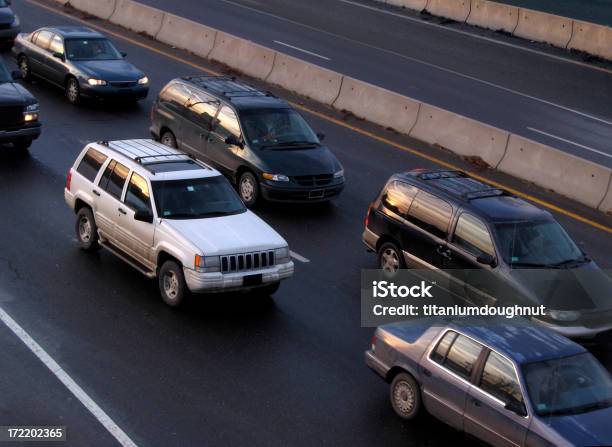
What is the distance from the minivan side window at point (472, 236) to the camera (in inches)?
537

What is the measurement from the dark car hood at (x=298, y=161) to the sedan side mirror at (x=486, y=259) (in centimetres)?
505

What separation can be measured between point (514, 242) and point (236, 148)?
258 inches

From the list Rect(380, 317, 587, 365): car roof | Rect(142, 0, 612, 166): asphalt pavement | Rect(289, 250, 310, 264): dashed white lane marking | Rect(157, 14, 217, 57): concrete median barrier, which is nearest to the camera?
Rect(380, 317, 587, 365): car roof

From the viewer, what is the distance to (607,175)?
19.6 metres

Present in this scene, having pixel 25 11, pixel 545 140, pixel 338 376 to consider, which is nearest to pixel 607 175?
pixel 545 140

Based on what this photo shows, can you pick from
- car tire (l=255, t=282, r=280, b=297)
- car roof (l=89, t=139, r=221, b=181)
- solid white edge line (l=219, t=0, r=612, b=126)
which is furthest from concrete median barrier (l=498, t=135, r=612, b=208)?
car tire (l=255, t=282, r=280, b=297)

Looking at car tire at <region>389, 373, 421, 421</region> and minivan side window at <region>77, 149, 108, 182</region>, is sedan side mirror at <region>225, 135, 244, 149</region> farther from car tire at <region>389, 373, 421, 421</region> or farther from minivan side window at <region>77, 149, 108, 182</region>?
car tire at <region>389, 373, 421, 421</region>

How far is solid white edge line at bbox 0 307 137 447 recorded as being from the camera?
10219mm

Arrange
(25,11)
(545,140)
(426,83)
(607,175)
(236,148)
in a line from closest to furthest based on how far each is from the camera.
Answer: (236,148), (607,175), (545,140), (426,83), (25,11)

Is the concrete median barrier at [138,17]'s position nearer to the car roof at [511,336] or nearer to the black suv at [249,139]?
the black suv at [249,139]

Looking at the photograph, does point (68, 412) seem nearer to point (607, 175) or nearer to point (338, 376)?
point (338, 376)

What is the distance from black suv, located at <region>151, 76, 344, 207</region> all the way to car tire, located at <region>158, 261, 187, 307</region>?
4.56 meters

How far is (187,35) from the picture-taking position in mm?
30047

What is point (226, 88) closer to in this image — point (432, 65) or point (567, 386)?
point (567, 386)
